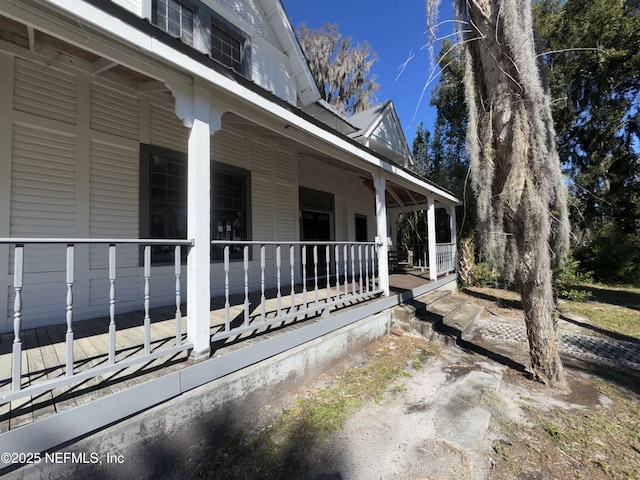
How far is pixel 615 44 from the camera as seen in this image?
12867mm

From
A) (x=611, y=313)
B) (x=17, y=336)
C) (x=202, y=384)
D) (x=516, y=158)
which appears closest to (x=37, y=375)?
(x=17, y=336)

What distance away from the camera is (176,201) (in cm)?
500

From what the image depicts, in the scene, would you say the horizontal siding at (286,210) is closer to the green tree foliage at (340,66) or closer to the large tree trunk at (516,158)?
the large tree trunk at (516,158)

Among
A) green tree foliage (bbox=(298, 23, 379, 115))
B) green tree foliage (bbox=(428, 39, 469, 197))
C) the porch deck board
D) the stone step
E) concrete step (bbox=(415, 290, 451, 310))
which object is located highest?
green tree foliage (bbox=(298, 23, 379, 115))

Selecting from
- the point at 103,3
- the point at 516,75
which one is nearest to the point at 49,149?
the point at 103,3

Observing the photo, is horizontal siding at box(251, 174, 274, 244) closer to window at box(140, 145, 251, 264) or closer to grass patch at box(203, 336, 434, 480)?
window at box(140, 145, 251, 264)

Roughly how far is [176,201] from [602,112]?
734 inches

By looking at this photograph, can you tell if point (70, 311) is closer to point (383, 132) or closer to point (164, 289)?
point (164, 289)

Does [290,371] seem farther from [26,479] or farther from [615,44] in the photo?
[615,44]

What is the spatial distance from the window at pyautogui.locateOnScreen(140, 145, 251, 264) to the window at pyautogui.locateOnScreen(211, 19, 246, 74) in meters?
2.29

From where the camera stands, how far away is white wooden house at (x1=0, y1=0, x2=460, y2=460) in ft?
8.21

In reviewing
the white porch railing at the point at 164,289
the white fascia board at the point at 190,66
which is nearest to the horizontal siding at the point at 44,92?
the white porch railing at the point at 164,289

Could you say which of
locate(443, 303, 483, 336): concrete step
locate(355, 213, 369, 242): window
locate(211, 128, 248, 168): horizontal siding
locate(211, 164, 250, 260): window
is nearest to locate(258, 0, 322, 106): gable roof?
locate(211, 128, 248, 168): horizontal siding

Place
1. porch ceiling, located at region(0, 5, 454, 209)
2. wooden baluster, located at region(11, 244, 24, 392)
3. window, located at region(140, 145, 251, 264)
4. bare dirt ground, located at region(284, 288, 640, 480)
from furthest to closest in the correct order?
window, located at region(140, 145, 251, 264) → porch ceiling, located at region(0, 5, 454, 209) → bare dirt ground, located at region(284, 288, 640, 480) → wooden baluster, located at region(11, 244, 24, 392)
